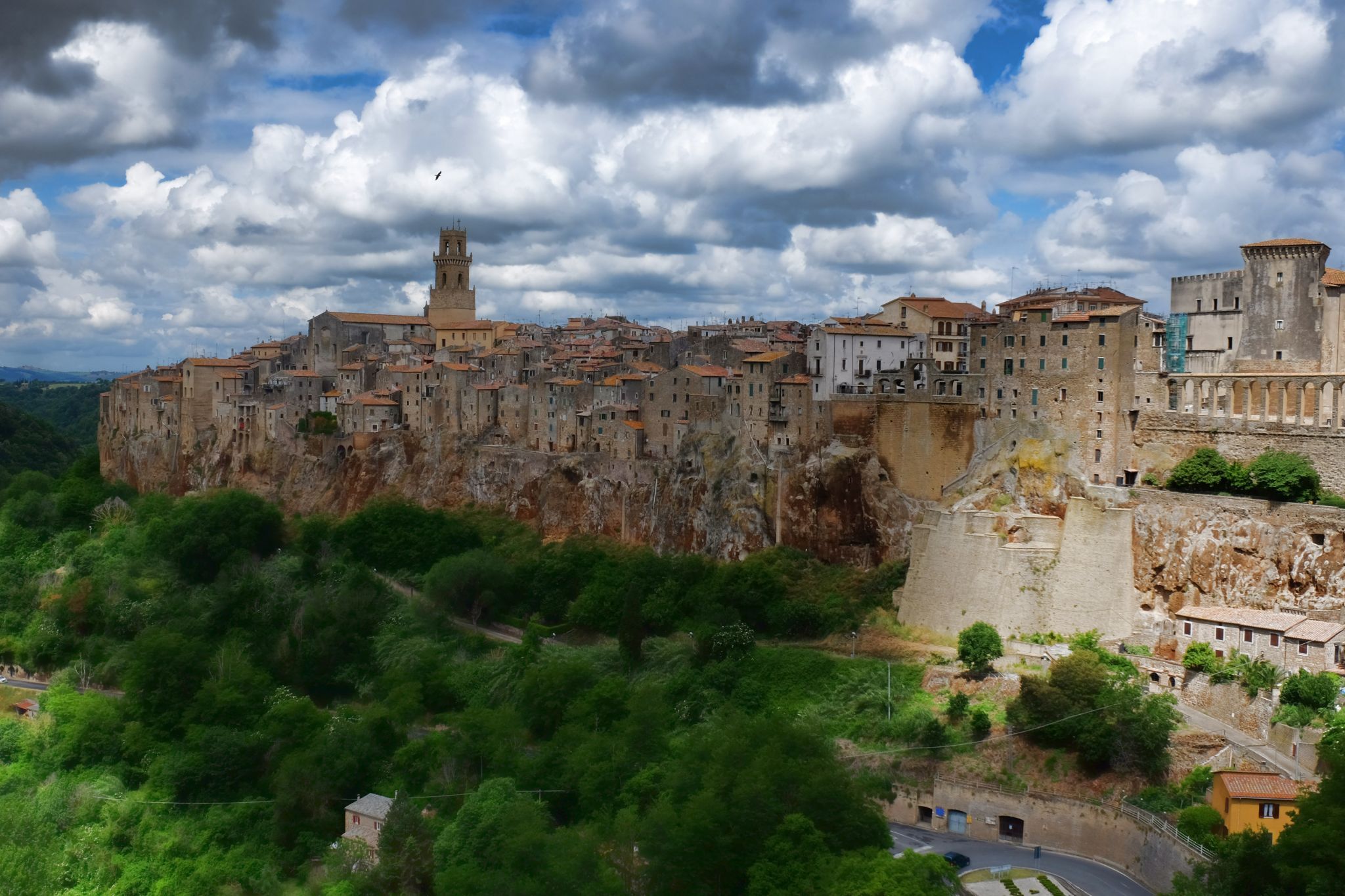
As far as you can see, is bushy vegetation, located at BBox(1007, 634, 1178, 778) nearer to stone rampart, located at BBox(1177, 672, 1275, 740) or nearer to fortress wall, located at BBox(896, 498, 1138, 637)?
stone rampart, located at BBox(1177, 672, 1275, 740)

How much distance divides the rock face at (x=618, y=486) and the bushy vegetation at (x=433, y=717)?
136 centimetres

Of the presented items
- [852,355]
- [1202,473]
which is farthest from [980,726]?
[852,355]

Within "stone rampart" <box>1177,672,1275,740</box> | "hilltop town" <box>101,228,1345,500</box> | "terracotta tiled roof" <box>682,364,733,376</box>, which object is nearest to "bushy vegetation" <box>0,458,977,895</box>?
"hilltop town" <box>101,228,1345,500</box>

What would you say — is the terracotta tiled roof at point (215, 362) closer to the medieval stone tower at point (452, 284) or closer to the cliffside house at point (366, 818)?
the medieval stone tower at point (452, 284)

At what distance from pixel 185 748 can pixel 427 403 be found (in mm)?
25442

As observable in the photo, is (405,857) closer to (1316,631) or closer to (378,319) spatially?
(1316,631)

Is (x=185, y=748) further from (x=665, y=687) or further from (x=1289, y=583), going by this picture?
(x=1289, y=583)

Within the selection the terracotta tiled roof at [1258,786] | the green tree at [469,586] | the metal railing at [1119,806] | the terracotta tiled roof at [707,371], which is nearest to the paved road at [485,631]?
the green tree at [469,586]

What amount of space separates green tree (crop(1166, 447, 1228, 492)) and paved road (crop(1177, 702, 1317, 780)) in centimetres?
732

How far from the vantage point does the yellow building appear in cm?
2938

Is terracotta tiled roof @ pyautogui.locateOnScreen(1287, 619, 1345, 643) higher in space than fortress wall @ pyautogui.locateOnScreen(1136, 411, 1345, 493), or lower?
lower

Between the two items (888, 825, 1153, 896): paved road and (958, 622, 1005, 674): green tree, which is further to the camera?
(958, 622, 1005, 674): green tree

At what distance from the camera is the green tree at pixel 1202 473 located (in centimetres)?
3881

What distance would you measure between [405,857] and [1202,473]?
26.1m
